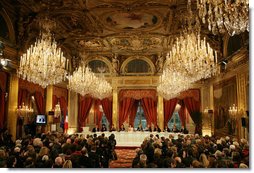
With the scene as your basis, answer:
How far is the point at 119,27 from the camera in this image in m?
11.6

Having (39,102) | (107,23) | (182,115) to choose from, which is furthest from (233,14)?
(182,115)

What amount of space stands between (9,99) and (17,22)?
3.02m

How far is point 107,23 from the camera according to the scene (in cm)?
1102

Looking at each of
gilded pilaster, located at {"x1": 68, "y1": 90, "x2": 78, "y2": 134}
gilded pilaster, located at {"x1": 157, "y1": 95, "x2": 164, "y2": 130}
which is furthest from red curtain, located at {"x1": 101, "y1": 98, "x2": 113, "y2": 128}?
gilded pilaster, located at {"x1": 157, "y1": 95, "x2": 164, "y2": 130}

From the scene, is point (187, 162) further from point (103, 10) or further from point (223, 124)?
point (223, 124)

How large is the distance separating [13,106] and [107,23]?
5209mm

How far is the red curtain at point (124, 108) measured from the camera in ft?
53.6

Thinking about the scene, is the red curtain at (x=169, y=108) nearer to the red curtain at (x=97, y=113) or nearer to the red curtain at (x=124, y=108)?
the red curtain at (x=124, y=108)

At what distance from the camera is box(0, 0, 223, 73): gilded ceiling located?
9.01 m

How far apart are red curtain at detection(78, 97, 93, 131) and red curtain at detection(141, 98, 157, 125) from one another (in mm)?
3683

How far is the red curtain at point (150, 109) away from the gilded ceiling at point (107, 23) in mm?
3478

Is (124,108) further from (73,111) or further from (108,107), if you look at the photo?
(73,111)

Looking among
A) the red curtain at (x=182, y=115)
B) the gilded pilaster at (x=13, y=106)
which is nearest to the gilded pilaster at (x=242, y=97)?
the red curtain at (x=182, y=115)

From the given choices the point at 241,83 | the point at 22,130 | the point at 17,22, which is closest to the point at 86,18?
the point at 17,22
